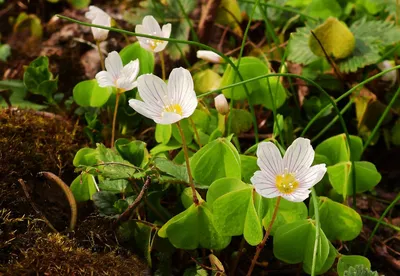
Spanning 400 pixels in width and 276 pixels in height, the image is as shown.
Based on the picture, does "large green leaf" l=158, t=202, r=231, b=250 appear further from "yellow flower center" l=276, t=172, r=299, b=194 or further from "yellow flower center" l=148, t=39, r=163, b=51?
"yellow flower center" l=148, t=39, r=163, b=51

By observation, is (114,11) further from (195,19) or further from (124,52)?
(124,52)

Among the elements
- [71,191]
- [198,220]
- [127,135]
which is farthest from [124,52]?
[198,220]

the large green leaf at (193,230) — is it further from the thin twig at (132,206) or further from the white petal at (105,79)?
the white petal at (105,79)

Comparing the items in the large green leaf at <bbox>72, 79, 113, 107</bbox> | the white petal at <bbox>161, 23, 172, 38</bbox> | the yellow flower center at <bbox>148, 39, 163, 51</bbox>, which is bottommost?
the large green leaf at <bbox>72, 79, 113, 107</bbox>

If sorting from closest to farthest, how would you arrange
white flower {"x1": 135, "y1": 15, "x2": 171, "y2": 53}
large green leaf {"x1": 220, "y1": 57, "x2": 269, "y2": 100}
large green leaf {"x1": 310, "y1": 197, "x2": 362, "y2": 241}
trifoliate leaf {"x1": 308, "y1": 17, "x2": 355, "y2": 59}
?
1. large green leaf {"x1": 310, "y1": 197, "x2": 362, "y2": 241}
2. white flower {"x1": 135, "y1": 15, "x2": 171, "y2": 53}
3. large green leaf {"x1": 220, "y1": 57, "x2": 269, "y2": 100}
4. trifoliate leaf {"x1": 308, "y1": 17, "x2": 355, "y2": 59}

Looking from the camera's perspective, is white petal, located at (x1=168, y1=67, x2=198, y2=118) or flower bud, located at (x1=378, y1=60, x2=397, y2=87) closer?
white petal, located at (x1=168, y1=67, x2=198, y2=118)

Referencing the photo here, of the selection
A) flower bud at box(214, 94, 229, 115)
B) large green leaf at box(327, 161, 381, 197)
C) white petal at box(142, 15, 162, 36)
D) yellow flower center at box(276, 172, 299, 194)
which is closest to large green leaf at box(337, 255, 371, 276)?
large green leaf at box(327, 161, 381, 197)

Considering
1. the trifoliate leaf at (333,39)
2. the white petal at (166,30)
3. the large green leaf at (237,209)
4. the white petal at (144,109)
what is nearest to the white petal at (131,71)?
the white petal at (166,30)
